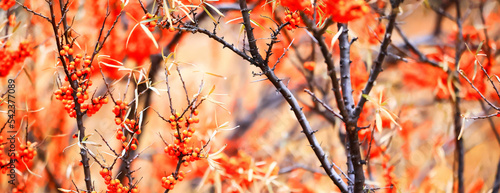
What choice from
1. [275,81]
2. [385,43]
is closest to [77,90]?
[275,81]

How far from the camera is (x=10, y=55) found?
1151 millimetres

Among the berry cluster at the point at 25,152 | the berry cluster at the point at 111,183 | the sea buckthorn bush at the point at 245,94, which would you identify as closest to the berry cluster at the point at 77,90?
the sea buckthorn bush at the point at 245,94

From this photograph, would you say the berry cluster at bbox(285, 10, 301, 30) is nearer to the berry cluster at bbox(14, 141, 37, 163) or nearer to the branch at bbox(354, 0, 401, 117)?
the branch at bbox(354, 0, 401, 117)

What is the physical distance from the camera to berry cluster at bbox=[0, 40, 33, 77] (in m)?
1.14

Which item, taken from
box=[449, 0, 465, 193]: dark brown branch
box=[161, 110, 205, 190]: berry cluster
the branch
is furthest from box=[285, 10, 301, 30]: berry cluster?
box=[449, 0, 465, 193]: dark brown branch

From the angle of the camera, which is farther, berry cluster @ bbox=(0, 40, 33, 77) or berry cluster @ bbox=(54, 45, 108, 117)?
berry cluster @ bbox=(0, 40, 33, 77)

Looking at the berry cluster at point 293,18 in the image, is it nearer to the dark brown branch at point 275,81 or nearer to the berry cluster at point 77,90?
the dark brown branch at point 275,81

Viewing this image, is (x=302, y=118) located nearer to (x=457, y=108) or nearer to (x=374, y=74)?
(x=374, y=74)

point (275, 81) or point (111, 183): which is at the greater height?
point (275, 81)

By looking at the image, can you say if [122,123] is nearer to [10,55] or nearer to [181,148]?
[181,148]

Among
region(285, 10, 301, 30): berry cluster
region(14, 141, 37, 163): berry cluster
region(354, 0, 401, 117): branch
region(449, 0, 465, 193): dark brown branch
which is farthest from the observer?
region(449, 0, 465, 193): dark brown branch

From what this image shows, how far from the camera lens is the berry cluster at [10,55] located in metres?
1.14

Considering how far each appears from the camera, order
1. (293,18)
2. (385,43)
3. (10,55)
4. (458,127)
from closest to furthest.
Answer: (385,43)
(293,18)
(10,55)
(458,127)

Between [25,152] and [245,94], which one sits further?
[245,94]
